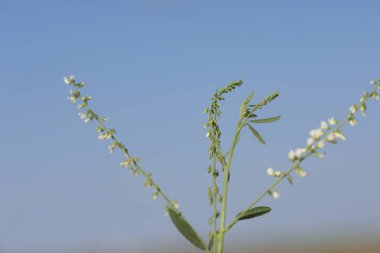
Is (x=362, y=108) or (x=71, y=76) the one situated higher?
(x=71, y=76)

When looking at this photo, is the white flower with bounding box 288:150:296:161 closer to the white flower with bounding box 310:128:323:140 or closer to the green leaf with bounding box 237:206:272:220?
the white flower with bounding box 310:128:323:140

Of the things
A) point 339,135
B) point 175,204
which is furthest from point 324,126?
point 175,204

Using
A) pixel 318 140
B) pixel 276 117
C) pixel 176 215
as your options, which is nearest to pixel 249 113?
pixel 276 117

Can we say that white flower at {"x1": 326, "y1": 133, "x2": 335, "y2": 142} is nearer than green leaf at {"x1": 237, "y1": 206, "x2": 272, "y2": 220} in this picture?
Yes

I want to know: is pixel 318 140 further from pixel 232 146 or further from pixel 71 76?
pixel 71 76

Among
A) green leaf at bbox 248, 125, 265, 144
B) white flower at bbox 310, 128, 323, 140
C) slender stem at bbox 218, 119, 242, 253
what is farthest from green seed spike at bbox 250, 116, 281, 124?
white flower at bbox 310, 128, 323, 140

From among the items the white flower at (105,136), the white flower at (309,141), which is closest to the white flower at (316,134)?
the white flower at (309,141)

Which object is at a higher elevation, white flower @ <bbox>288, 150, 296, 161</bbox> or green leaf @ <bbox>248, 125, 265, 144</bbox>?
green leaf @ <bbox>248, 125, 265, 144</bbox>

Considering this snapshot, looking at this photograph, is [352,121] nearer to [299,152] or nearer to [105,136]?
[299,152]
